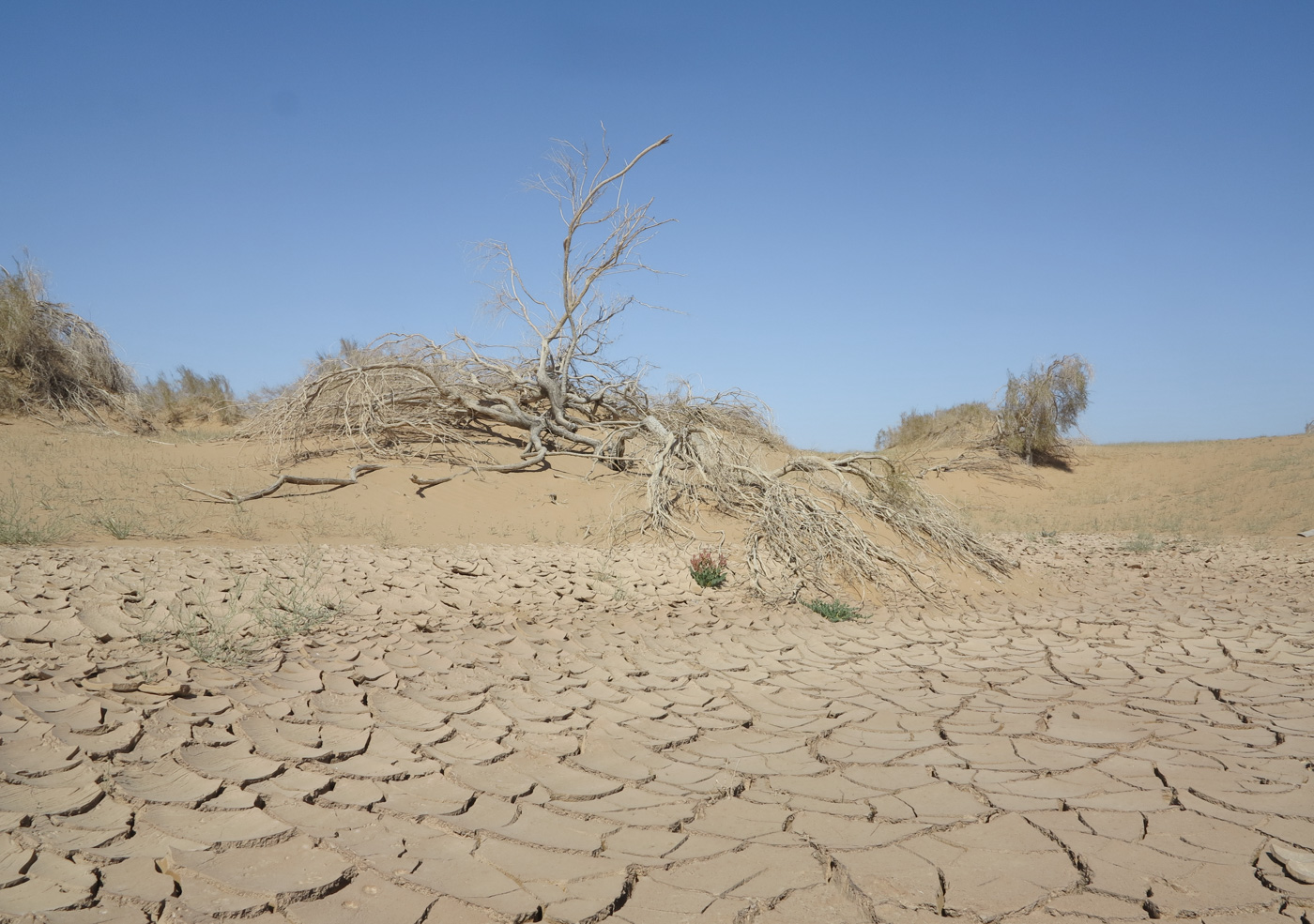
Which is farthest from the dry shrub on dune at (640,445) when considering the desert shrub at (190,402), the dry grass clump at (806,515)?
the desert shrub at (190,402)

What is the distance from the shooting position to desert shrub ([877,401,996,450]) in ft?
61.7

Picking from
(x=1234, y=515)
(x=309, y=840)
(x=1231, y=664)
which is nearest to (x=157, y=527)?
(x=309, y=840)

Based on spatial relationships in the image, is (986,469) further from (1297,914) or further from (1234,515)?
(1297,914)

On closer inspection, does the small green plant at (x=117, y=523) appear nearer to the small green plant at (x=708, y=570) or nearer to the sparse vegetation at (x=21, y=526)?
the sparse vegetation at (x=21, y=526)

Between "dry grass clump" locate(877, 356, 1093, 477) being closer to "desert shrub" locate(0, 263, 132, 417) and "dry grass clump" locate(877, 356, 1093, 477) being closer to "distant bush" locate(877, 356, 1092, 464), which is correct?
"distant bush" locate(877, 356, 1092, 464)

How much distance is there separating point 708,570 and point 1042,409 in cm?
1490

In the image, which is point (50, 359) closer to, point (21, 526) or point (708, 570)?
point (21, 526)

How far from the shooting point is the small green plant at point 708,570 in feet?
20.4

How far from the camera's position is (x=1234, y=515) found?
43.4ft

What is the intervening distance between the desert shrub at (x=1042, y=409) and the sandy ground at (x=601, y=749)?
13109mm

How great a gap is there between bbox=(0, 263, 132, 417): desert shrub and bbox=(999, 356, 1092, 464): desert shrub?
59.7 feet

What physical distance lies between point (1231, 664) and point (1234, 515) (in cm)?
1119

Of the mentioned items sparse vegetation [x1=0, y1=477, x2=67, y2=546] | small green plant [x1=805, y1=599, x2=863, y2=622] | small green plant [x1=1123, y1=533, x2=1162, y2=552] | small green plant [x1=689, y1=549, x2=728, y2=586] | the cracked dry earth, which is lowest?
the cracked dry earth

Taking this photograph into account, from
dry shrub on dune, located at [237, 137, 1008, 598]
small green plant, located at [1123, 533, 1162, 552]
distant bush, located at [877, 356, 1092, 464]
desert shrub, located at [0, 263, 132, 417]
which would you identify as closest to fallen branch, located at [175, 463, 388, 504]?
dry shrub on dune, located at [237, 137, 1008, 598]
